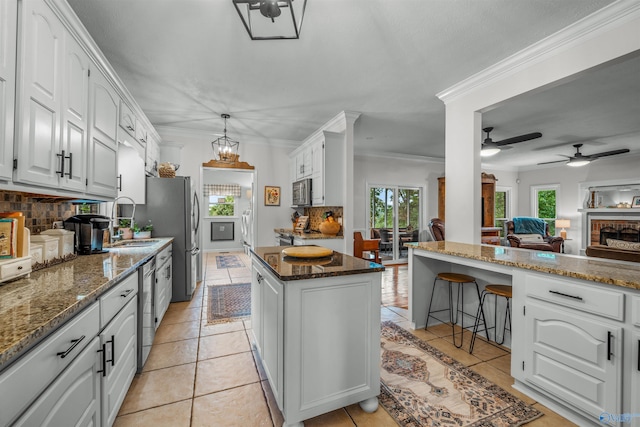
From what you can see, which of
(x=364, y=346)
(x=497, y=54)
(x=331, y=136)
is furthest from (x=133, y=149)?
(x=497, y=54)

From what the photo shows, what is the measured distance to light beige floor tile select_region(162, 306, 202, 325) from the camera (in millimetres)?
3037

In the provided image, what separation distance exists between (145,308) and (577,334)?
2784 mm

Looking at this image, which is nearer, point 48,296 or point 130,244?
point 48,296

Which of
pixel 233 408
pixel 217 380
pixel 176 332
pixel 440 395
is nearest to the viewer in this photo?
pixel 233 408

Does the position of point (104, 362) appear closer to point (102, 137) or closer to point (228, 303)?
point (102, 137)

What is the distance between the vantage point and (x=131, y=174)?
10.9 ft

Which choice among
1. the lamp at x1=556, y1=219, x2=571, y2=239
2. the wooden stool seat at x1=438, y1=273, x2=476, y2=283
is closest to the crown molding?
the wooden stool seat at x1=438, y1=273, x2=476, y2=283

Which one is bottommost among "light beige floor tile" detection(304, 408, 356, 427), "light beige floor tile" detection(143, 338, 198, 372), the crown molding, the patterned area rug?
"light beige floor tile" detection(304, 408, 356, 427)

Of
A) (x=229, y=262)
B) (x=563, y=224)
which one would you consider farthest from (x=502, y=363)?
(x=563, y=224)

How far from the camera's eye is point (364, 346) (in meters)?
1.64

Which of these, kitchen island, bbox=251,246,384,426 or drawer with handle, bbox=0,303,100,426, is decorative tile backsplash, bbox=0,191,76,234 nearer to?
drawer with handle, bbox=0,303,100,426

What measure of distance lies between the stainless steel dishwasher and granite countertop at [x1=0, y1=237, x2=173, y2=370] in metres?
0.21

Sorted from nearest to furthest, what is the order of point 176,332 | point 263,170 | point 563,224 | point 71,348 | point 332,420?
1. point 71,348
2. point 332,420
3. point 176,332
4. point 263,170
5. point 563,224

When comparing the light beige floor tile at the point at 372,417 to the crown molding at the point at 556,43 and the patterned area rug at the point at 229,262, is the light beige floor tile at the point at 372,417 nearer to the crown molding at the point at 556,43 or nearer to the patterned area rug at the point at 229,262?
the crown molding at the point at 556,43
